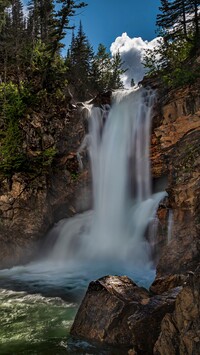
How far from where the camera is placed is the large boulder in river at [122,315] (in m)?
5.12

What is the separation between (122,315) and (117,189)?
36.7 feet

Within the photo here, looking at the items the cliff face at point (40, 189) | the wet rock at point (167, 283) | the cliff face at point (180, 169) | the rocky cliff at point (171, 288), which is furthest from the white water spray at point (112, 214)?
the wet rock at point (167, 283)

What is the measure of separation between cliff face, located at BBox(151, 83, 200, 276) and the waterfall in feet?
3.64

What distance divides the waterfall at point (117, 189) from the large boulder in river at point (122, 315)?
639cm

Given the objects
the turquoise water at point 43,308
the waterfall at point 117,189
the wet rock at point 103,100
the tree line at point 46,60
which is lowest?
the turquoise water at point 43,308

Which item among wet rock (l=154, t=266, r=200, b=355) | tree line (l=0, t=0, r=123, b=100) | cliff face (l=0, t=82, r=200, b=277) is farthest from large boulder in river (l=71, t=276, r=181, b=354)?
tree line (l=0, t=0, r=123, b=100)

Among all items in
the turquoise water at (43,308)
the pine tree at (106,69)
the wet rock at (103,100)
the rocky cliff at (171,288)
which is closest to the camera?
the rocky cliff at (171,288)

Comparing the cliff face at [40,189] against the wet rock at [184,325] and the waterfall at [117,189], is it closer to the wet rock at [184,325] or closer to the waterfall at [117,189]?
the waterfall at [117,189]

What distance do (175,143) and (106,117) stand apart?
5.77 m

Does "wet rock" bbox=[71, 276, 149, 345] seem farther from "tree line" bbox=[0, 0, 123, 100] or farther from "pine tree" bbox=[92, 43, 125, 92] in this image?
"pine tree" bbox=[92, 43, 125, 92]

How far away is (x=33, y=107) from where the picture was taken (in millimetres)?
17047

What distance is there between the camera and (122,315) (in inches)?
222

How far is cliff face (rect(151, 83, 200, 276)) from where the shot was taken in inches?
343

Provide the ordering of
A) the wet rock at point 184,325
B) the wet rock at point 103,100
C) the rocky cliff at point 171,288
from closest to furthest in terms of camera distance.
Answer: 1. the wet rock at point 184,325
2. the rocky cliff at point 171,288
3. the wet rock at point 103,100
